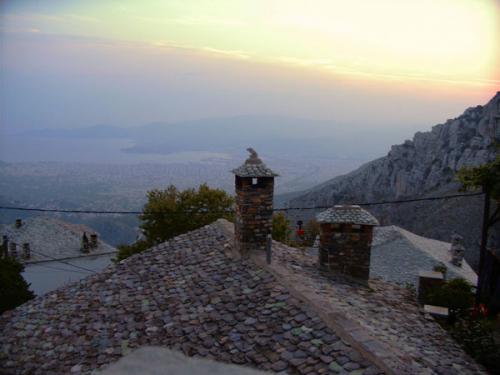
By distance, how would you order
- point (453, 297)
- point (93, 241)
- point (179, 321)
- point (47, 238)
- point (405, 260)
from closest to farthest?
A: point (179, 321) < point (453, 297) < point (405, 260) < point (47, 238) < point (93, 241)

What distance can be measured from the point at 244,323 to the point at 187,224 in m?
16.8

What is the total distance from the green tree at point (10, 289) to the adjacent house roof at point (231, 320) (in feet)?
36.0

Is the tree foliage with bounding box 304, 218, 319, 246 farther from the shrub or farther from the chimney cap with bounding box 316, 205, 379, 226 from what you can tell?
the chimney cap with bounding box 316, 205, 379, 226

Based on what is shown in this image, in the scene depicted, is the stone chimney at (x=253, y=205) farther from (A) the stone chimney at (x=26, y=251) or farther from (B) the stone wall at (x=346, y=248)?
(A) the stone chimney at (x=26, y=251)

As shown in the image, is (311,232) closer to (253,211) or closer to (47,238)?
(47,238)

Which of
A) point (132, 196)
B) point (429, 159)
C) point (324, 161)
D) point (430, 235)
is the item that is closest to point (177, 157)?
point (324, 161)

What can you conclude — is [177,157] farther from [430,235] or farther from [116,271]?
[116,271]

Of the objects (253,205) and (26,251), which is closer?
(253,205)

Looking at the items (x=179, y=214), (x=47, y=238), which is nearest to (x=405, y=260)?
(x=179, y=214)

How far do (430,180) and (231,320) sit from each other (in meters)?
59.4

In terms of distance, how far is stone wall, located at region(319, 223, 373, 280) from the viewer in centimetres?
985

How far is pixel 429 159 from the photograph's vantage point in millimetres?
64125

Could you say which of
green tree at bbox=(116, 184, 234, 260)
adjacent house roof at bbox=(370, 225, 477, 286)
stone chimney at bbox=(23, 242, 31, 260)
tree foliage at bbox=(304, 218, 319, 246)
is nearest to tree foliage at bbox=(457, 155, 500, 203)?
adjacent house roof at bbox=(370, 225, 477, 286)

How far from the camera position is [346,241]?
9.95 meters
